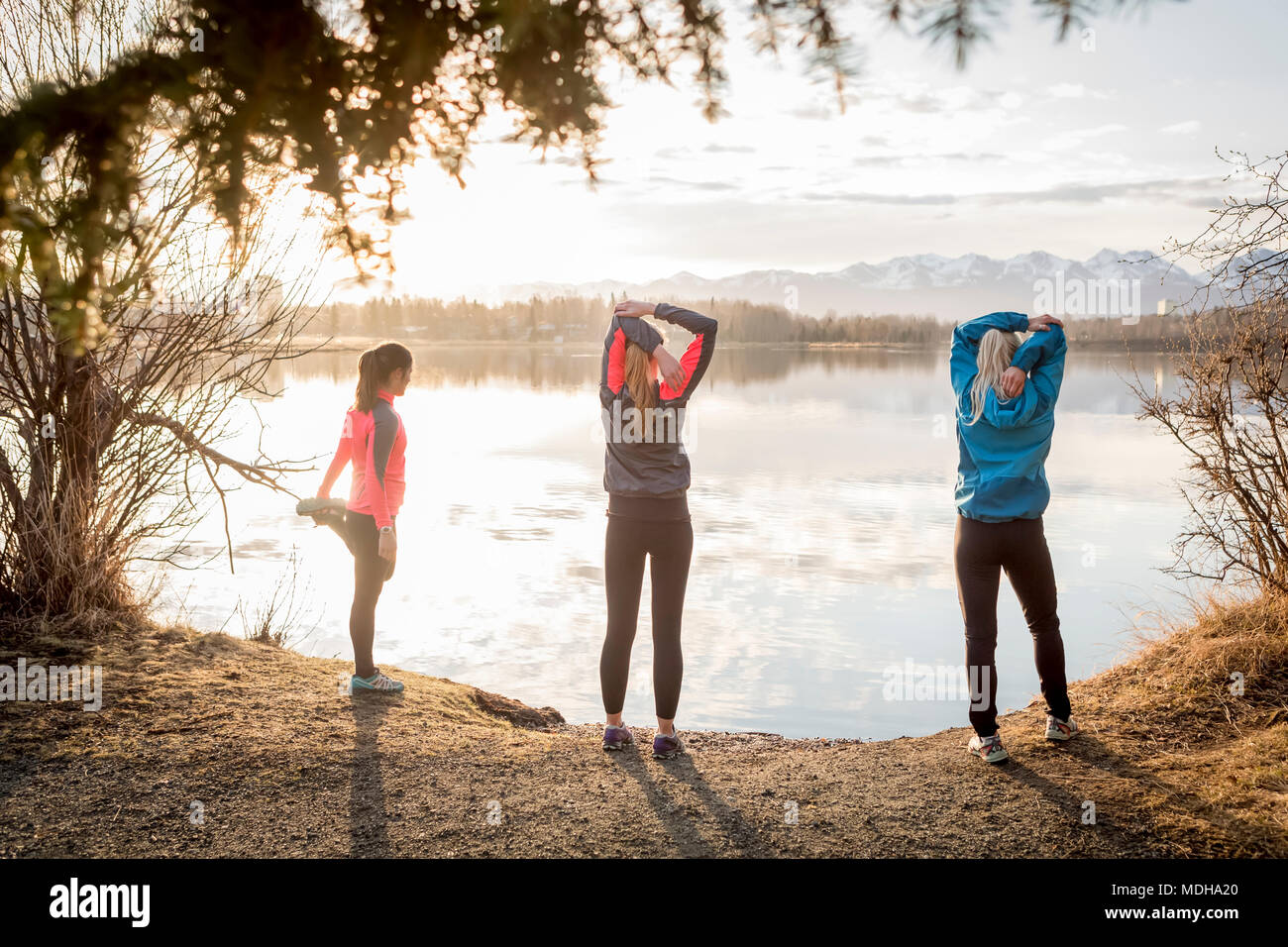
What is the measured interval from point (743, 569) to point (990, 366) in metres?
10.7

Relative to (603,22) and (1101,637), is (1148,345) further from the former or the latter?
(603,22)

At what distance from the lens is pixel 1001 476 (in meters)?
4.29

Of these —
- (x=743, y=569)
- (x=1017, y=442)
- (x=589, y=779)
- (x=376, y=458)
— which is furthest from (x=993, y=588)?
(x=743, y=569)

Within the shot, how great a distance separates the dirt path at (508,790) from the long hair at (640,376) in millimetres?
1820

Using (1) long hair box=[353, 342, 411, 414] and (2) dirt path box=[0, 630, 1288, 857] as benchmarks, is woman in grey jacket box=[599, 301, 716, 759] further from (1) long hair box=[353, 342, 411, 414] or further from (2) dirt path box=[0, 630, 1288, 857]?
(1) long hair box=[353, 342, 411, 414]

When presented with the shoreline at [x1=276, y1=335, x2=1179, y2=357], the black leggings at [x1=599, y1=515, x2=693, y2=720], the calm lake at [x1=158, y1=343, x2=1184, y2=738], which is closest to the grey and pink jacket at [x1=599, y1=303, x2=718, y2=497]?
the black leggings at [x1=599, y1=515, x2=693, y2=720]

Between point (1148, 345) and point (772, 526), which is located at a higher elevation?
point (1148, 345)

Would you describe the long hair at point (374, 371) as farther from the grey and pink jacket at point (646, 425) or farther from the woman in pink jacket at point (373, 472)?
the grey and pink jacket at point (646, 425)

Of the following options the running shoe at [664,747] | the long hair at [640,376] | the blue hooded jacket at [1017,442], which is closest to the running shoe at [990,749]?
the blue hooded jacket at [1017,442]

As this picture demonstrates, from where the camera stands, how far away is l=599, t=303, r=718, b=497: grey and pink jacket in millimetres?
4508

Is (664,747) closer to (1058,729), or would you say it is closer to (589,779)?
(589,779)

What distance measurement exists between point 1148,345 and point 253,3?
9679 centimetres

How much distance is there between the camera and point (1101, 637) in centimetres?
1149
